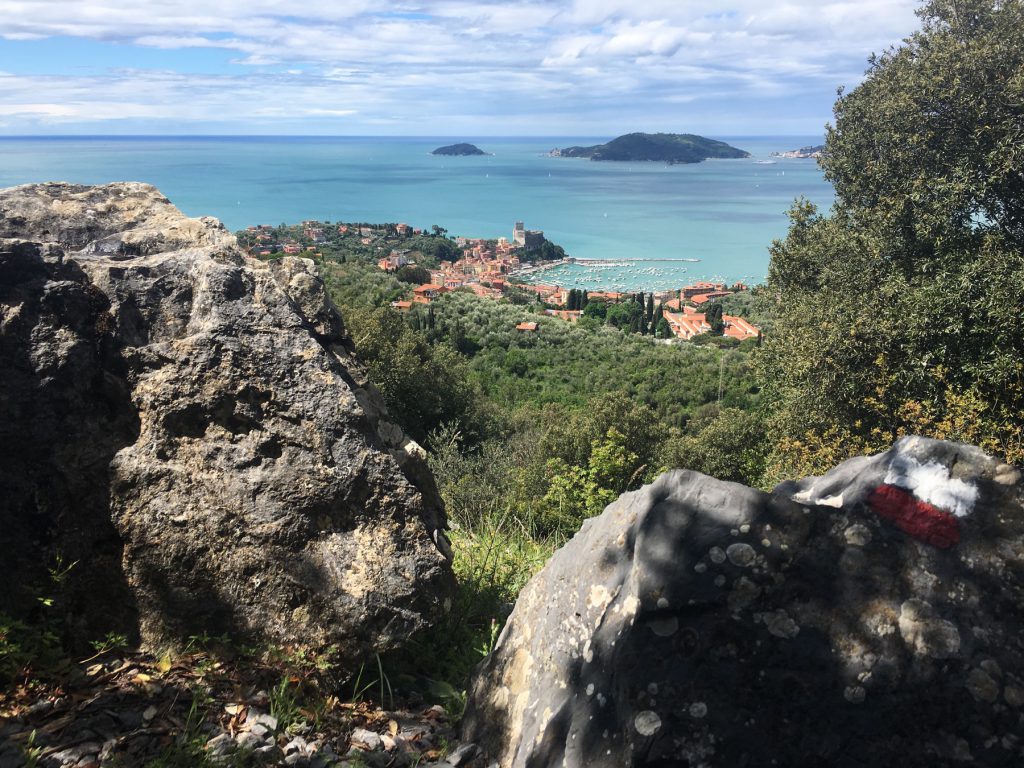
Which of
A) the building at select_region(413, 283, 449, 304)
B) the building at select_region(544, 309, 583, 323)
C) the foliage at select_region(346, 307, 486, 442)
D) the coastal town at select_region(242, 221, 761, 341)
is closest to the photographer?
the foliage at select_region(346, 307, 486, 442)

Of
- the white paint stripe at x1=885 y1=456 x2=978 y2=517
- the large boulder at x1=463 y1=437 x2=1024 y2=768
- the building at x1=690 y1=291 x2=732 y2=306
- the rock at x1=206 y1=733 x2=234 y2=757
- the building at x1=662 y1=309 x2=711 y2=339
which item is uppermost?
the white paint stripe at x1=885 y1=456 x2=978 y2=517

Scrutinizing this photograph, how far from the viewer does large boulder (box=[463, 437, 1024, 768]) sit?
2.12m

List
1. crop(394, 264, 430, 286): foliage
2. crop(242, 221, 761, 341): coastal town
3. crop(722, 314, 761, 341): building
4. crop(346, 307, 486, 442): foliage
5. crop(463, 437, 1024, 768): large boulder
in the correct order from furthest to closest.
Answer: crop(394, 264, 430, 286): foliage, crop(242, 221, 761, 341): coastal town, crop(722, 314, 761, 341): building, crop(346, 307, 486, 442): foliage, crop(463, 437, 1024, 768): large boulder

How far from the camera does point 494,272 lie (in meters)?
86.2

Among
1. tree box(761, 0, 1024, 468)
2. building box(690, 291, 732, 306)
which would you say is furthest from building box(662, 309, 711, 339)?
tree box(761, 0, 1024, 468)

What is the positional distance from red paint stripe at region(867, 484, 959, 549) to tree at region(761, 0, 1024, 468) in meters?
6.56

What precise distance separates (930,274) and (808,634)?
394 inches

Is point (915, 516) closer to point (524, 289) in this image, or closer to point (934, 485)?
point (934, 485)

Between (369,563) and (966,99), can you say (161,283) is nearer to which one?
(369,563)

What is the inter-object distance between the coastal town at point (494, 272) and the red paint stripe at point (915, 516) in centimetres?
3543

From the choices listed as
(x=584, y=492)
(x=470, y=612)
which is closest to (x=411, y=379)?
(x=584, y=492)

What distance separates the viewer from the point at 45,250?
3646 millimetres

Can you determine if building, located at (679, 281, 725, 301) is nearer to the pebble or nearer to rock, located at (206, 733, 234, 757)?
the pebble

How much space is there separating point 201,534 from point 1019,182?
11486mm
